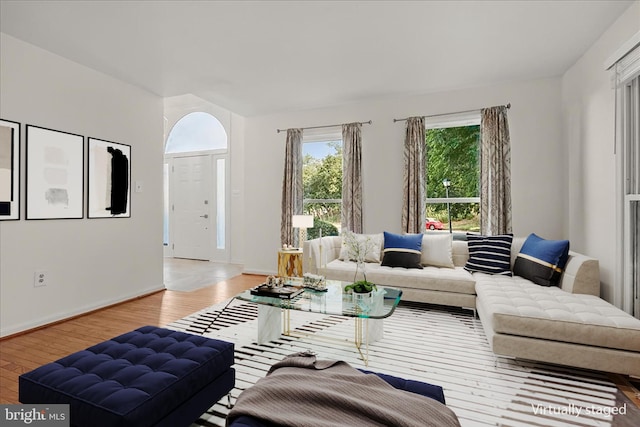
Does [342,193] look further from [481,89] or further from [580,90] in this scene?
[580,90]

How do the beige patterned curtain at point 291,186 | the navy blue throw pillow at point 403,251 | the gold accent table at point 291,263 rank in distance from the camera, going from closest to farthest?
the navy blue throw pillow at point 403,251, the gold accent table at point 291,263, the beige patterned curtain at point 291,186

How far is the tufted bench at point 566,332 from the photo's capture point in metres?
2.12

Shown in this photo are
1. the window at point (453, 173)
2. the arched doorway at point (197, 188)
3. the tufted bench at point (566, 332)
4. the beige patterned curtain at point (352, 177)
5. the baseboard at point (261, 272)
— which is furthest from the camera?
the arched doorway at point (197, 188)

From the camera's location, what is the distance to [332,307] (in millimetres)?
2469

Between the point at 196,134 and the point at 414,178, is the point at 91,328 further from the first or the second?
the point at 196,134

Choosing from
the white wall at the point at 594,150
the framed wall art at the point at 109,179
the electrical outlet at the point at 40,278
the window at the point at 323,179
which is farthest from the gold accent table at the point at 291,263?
the white wall at the point at 594,150

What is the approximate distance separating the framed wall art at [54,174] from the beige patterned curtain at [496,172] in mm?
4863

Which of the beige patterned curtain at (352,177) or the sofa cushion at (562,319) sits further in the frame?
the beige patterned curtain at (352,177)

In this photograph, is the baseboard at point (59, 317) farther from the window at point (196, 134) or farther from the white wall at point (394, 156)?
the window at point (196, 134)

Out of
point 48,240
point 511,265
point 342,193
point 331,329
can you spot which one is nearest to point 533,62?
point 511,265

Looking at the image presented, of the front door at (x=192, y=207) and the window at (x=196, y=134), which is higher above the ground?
the window at (x=196, y=134)

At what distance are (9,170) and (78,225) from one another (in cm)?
83

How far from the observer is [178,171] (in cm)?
729

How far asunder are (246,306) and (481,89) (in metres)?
4.11
